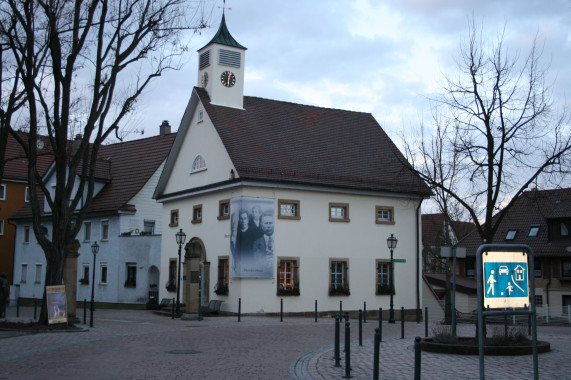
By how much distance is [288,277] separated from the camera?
95.6 ft

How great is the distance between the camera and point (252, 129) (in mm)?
31438

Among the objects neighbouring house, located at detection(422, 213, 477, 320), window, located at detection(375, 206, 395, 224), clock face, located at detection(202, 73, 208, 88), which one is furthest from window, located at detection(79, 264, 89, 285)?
neighbouring house, located at detection(422, 213, 477, 320)

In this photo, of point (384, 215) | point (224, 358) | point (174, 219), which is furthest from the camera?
point (174, 219)

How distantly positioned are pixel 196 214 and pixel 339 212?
6.95 meters

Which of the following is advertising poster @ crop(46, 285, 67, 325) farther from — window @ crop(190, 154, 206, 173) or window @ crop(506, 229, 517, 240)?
window @ crop(506, 229, 517, 240)

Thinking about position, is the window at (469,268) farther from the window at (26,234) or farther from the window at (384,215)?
the window at (26,234)

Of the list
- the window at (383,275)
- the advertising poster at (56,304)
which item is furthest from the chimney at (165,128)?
the advertising poster at (56,304)

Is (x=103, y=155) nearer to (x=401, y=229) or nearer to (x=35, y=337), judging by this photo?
(x=401, y=229)

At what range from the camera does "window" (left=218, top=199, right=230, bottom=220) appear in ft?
96.4

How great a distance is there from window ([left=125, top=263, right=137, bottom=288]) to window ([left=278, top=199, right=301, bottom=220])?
11.3 metres

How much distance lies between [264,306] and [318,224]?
14.6 feet

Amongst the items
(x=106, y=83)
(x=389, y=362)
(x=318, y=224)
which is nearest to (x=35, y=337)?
(x=106, y=83)

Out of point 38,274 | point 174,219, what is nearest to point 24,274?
point 38,274

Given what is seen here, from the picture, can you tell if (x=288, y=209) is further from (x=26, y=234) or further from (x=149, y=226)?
(x=26, y=234)
